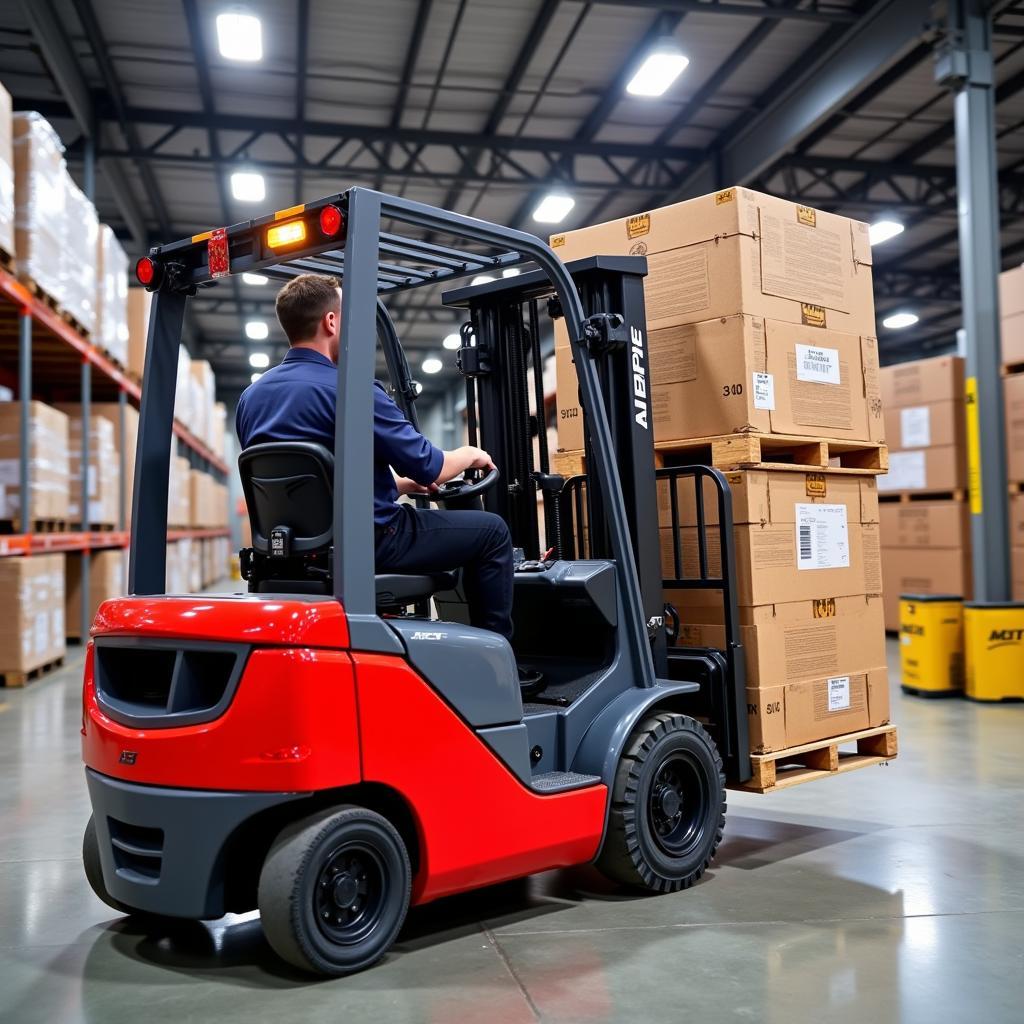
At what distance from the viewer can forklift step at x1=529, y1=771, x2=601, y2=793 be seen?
120 inches

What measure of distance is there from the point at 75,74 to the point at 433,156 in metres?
4.74

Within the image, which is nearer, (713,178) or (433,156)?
(713,178)

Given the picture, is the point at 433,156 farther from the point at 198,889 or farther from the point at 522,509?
the point at 198,889

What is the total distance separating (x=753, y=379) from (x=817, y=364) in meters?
0.42

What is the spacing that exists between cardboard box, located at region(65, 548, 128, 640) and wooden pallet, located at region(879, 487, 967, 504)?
7.69m

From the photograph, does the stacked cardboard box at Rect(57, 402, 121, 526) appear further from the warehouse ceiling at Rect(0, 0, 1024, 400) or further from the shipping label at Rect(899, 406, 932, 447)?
the shipping label at Rect(899, 406, 932, 447)

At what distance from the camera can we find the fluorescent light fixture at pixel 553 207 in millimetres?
14086

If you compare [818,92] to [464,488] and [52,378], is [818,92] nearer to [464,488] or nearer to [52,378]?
[52,378]

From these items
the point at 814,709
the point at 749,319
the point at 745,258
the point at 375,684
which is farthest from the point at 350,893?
the point at 745,258

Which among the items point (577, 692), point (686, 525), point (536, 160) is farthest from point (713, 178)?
point (577, 692)

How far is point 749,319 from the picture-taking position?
3.80 m

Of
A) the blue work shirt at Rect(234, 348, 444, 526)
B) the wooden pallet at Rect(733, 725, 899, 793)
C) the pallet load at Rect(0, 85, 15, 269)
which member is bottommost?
the wooden pallet at Rect(733, 725, 899, 793)

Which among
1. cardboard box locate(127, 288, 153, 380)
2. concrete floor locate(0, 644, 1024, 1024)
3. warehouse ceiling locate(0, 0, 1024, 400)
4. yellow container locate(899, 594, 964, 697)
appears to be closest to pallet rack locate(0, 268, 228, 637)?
cardboard box locate(127, 288, 153, 380)

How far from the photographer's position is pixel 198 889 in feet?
8.44
